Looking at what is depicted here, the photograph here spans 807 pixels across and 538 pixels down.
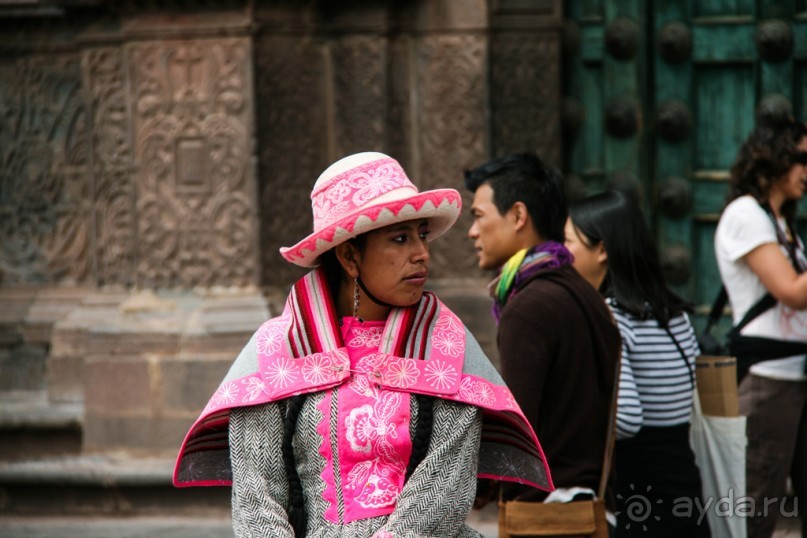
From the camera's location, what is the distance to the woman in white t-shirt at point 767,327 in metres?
5.14

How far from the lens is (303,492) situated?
10.2 ft

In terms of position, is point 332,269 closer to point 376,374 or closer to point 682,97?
point 376,374

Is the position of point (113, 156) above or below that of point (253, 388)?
above

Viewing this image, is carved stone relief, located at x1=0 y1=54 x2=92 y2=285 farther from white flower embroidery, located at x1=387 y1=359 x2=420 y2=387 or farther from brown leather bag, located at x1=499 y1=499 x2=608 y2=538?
white flower embroidery, located at x1=387 y1=359 x2=420 y2=387

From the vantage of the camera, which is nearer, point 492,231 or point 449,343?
point 449,343

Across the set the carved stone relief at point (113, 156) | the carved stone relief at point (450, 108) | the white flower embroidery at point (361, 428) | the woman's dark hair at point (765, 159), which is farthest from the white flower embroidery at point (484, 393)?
the carved stone relief at point (113, 156)

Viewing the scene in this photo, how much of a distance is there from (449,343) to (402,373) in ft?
0.53

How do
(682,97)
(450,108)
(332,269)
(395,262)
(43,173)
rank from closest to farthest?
(395,262) → (332,269) → (450,108) → (682,97) → (43,173)

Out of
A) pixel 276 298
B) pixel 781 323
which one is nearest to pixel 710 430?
pixel 781 323

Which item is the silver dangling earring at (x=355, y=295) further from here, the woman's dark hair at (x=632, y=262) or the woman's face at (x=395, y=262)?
the woman's dark hair at (x=632, y=262)

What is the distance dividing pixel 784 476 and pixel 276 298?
2563 mm

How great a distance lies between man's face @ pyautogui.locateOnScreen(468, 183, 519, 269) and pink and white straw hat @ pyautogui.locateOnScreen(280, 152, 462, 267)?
3.31ft

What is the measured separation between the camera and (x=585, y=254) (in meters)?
4.51

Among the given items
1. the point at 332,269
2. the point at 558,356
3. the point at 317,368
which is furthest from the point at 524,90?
the point at 317,368
